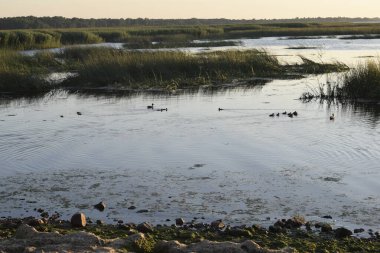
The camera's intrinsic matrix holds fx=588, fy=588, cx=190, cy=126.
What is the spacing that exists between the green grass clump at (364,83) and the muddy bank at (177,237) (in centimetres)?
1140

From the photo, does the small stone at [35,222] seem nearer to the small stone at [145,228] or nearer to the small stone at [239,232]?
the small stone at [145,228]

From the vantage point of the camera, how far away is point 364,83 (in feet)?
56.4

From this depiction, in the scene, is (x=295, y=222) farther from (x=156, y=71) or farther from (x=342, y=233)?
(x=156, y=71)

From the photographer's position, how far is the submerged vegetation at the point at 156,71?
21359 millimetres

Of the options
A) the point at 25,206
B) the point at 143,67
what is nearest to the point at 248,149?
the point at 25,206

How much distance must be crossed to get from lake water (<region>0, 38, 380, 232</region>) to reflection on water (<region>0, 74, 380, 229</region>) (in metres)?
0.02

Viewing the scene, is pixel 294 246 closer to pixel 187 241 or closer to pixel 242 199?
pixel 187 241

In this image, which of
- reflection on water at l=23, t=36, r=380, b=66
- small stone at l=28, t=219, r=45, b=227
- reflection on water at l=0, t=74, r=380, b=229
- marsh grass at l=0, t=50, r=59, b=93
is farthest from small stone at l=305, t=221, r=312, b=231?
reflection on water at l=23, t=36, r=380, b=66

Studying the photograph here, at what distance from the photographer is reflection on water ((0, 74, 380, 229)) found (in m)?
7.29

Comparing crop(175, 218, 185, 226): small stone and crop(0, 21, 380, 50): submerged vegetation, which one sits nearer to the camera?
crop(175, 218, 185, 226): small stone

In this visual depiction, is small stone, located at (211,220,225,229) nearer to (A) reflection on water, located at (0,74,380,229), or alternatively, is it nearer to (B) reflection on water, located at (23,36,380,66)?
(A) reflection on water, located at (0,74,380,229)

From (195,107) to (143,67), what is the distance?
6459 millimetres

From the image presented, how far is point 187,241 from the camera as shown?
18.9 feet

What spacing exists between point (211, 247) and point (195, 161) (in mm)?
4442
